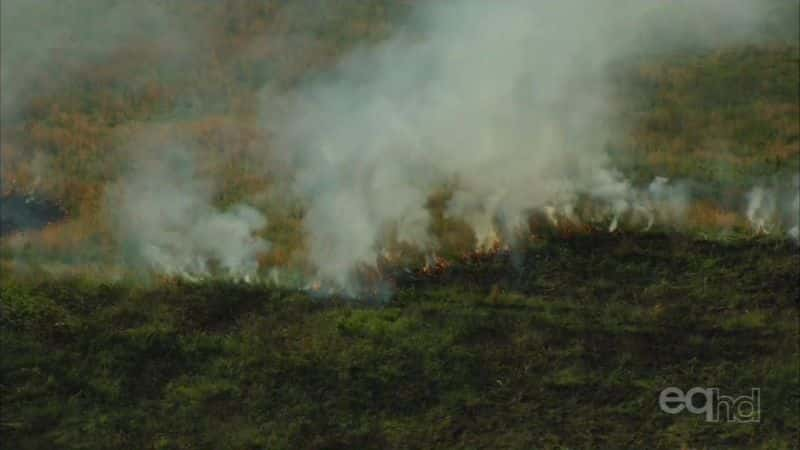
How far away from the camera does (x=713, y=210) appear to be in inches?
387

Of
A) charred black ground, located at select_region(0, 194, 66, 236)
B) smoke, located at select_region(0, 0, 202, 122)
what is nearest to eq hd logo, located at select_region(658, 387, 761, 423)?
charred black ground, located at select_region(0, 194, 66, 236)

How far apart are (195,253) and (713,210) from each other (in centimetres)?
577

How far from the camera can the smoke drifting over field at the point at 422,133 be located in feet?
31.4

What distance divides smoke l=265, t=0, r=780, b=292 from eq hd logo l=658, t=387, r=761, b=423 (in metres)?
2.33

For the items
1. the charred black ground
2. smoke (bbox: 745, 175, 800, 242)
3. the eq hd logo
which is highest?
the charred black ground

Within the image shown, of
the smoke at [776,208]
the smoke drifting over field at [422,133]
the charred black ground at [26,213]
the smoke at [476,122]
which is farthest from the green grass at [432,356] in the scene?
the charred black ground at [26,213]

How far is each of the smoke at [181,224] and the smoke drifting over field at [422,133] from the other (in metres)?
0.02

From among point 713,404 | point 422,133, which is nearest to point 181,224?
point 422,133

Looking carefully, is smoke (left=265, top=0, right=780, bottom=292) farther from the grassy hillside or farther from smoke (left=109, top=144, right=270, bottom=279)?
smoke (left=109, top=144, right=270, bottom=279)

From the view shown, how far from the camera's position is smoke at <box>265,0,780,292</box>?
381 inches

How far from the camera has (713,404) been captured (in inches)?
306

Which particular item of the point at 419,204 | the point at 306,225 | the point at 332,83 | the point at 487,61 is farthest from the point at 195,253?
the point at 487,61

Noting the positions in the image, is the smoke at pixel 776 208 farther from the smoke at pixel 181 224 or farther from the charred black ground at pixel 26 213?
the charred black ground at pixel 26 213

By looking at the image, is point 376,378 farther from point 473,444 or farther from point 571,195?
point 571,195
